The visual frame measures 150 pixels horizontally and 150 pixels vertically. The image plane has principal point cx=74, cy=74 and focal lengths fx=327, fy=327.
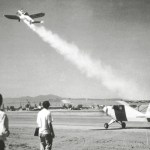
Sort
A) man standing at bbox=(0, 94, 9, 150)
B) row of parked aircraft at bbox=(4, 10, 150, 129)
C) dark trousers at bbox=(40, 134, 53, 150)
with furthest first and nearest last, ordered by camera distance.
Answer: row of parked aircraft at bbox=(4, 10, 150, 129), dark trousers at bbox=(40, 134, 53, 150), man standing at bbox=(0, 94, 9, 150)

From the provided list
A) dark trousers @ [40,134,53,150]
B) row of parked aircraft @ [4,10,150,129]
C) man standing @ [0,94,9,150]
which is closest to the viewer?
man standing @ [0,94,9,150]

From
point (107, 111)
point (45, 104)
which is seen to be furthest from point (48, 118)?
point (107, 111)

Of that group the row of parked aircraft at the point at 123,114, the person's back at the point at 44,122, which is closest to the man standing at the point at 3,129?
the person's back at the point at 44,122

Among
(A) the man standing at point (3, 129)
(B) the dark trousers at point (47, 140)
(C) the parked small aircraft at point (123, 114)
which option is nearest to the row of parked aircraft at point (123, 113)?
(C) the parked small aircraft at point (123, 114)

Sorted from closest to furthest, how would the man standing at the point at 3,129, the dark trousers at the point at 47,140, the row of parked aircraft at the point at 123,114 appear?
the man standing at the point at 3,129 < the dark trousers at the point at 47,140 < the row of parked aircraft at the point at 123,114

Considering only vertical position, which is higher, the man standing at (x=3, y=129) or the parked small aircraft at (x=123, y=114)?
the man standing at (x=3, y=129)

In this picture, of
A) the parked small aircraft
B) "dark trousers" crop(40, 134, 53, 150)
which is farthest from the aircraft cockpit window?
"dark trousers" crop(40, 134, 53, 150)

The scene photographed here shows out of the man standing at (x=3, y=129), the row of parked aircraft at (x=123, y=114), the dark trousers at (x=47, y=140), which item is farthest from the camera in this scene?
the row of parked aircraft at (x=123, y=114)

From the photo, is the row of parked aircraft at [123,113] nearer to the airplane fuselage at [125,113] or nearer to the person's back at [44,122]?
the airplane fuselage at [125,113]

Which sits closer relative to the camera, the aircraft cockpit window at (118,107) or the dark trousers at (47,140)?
the dark trousers at (47,140)

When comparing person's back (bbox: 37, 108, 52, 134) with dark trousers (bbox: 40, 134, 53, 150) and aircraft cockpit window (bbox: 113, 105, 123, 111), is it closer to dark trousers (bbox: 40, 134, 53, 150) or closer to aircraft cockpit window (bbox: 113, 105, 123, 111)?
dark trousers (bbox: 40, 134, 53, 150)

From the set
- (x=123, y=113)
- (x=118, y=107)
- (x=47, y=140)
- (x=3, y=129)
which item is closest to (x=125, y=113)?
(x=123, y=113)

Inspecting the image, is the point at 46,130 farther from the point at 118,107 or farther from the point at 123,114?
the point at 118,107

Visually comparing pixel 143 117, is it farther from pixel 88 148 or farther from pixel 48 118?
pixel 48 118
